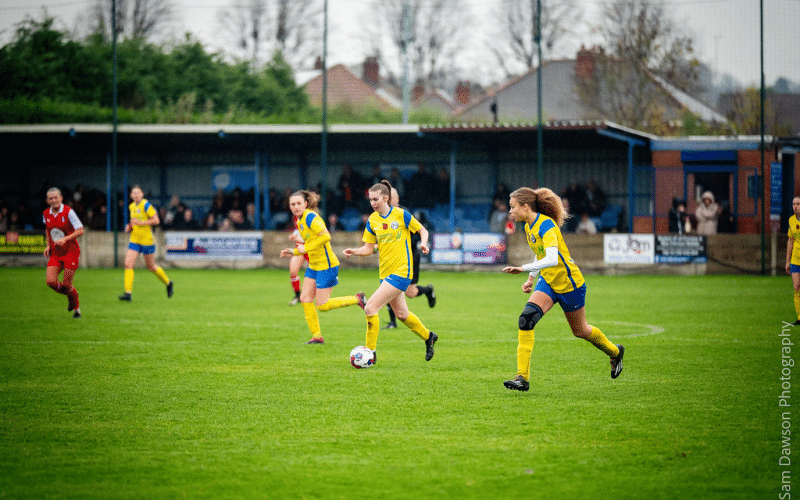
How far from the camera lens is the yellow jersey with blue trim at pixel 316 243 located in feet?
34.6

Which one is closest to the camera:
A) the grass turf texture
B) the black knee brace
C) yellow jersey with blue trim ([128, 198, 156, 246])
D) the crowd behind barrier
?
the grass turf texture

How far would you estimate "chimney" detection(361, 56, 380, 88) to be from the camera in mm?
49963

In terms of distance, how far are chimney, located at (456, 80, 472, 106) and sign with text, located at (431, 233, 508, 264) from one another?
25905 mm

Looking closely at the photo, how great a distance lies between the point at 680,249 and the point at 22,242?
19.8 m

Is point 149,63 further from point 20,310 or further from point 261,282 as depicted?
point 20,310

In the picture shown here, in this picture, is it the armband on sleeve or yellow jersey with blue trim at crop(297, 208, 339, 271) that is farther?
yellow jersey with blue trim at crop(297, 208, 339, 271)

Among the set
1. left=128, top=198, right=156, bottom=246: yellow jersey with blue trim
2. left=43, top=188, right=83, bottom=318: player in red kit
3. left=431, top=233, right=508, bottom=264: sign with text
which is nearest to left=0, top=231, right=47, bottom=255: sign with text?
left=128, top=198, right=156, bottom=246: yellow jersey with blue trim

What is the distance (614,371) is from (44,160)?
3252 cm

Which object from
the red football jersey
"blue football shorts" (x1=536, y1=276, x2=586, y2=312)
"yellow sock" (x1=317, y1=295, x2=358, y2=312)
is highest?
the red football jersey

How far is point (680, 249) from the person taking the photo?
2436 cm

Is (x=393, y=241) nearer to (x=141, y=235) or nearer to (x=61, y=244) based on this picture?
(x=61, y=244)

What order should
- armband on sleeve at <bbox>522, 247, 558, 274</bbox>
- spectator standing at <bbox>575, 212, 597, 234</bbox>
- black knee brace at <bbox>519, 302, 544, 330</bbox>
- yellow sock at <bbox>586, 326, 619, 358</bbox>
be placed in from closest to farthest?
armband on sleeve at <bbox>522, 247, 558, 274</bbox> < black knee brace at <bbox>519, 302, 544, 330</bbox> < yellow sock at <bbox>586, 326, 619, 358</bbox> < spectator standing at <bbox>575, 212, 597, 234</bbox>

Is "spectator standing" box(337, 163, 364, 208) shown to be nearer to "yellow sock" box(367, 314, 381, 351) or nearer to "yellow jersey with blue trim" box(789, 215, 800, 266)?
"yellow jersey with blue trim" box(789, 215, 800, 266)

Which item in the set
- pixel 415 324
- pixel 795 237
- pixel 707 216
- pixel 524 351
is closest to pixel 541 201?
pixel 524 351
